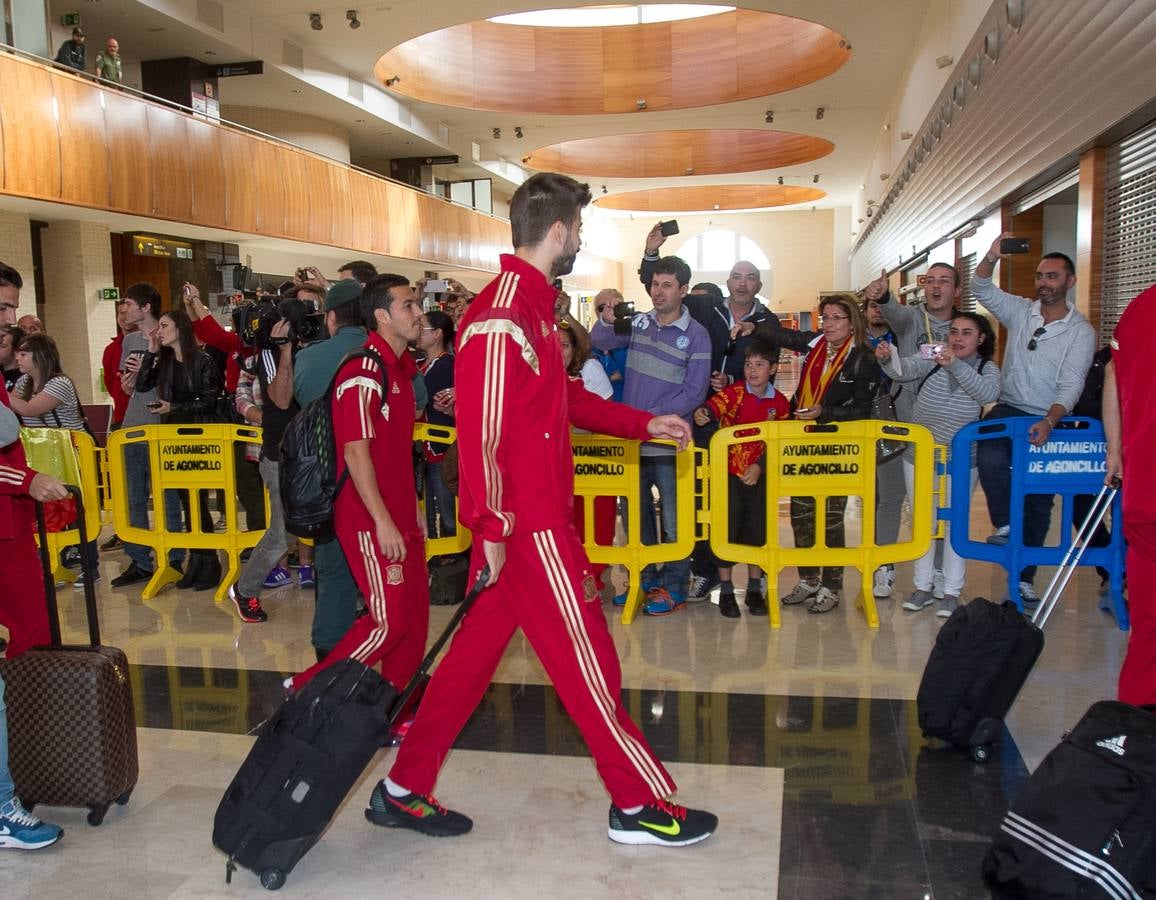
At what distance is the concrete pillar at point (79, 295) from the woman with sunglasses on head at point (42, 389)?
24.2ft

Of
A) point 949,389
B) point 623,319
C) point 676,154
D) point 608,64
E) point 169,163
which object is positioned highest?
point 608,64

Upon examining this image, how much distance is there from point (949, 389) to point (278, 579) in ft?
13.8

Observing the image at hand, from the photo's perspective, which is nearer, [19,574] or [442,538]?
[19,574]

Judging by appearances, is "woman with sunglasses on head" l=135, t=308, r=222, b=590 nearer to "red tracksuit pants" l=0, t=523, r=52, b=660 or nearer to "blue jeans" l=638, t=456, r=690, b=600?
"red tracksuit pants" l=0, t=523, r=52, b=660

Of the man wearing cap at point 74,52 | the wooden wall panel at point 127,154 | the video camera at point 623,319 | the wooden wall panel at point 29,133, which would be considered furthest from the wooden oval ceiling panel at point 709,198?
the video camera at point 623,319

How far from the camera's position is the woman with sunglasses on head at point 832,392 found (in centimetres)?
538

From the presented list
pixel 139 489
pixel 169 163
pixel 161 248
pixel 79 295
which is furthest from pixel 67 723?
pixel 161 248

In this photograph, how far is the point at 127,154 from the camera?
459 inches

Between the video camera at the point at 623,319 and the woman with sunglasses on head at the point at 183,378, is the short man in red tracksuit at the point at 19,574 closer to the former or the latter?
the woman with sunglasses on head at the point at 183,378

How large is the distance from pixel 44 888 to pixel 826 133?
2006cm

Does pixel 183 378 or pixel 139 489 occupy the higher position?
pixel 183 378

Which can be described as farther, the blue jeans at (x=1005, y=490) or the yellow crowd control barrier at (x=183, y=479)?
the yellow crowd control barrier at (x=183, y=479)

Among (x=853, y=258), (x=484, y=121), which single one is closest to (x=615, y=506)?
(x=484, y=121)

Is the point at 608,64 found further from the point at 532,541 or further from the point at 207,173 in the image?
the point at 532,541
